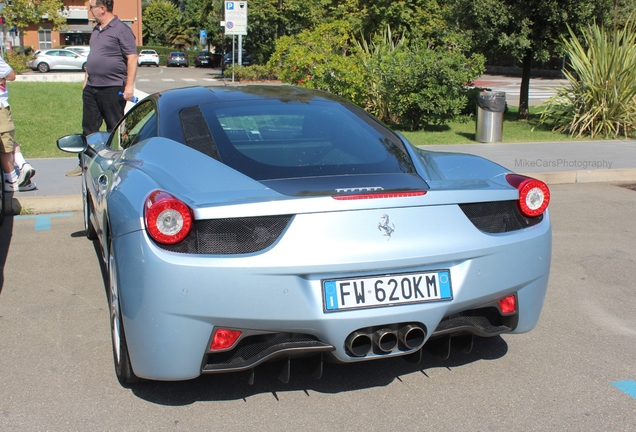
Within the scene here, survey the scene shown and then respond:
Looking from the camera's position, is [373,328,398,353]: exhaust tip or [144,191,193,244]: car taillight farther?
[373,328,398,353]: exhaust tip

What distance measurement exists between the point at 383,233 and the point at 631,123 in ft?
40.5

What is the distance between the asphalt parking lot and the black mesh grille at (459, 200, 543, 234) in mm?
811

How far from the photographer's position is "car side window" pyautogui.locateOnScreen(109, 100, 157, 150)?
4.00m

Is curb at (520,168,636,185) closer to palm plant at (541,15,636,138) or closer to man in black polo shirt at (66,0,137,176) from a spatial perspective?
palm plant at (541,15,636,138)

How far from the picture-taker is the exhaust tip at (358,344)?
2943 mm

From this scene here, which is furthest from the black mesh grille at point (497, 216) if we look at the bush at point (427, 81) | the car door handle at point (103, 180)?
the bush at point (427, 81)

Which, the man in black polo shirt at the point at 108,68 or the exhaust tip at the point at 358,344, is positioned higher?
the man in black polo shirt at the point at 108,68

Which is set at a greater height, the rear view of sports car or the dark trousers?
the dark trousers

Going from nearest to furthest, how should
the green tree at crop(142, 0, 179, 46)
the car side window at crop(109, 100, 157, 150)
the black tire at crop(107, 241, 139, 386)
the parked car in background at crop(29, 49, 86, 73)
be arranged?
the black tire at crop(107, 241, 139, 386) < the car side window at crop(109, 100, 157, 150) < the parked car in background at crop(29, 49, 86, 73) < the green tree at crop(142, 0, 179, 46)

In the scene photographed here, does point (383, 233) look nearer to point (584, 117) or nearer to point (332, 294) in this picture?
point (332, 294)

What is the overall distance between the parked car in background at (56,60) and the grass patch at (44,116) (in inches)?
882

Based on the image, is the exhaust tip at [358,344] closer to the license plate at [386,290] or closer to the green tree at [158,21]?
the license plate at [386,290]

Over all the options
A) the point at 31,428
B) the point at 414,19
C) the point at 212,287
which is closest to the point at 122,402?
the point at 31,428

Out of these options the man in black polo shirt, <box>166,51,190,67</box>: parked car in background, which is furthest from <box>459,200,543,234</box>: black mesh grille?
<box>166,51,190,67</box>: parked car in background
